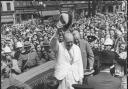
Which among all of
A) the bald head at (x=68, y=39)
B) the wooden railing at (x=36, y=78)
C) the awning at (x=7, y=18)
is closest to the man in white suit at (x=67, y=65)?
the bald head at (x=68, y=39)

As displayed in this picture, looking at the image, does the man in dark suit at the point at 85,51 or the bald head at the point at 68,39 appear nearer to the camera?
the bald head at the point at 68,39

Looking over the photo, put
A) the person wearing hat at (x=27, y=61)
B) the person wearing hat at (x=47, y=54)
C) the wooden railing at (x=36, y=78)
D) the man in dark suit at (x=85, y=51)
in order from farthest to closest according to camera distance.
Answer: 1. the person wearing hat at (x=47, y=54)
2. the person wearing hat at (x=27, y=61)
3. the man in dark suit at (x=85, y=51)
4. the wooden railing at (x=36, y=78)

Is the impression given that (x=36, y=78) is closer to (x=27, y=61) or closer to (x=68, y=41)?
(x=68, y=41)

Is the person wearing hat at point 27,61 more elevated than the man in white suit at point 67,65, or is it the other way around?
the man in white suit at point 67,65

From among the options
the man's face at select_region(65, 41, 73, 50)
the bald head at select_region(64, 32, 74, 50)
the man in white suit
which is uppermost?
the bald head at select_region(64, 32, 74, 50)

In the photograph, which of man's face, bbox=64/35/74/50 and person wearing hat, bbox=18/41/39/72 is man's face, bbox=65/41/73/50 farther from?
person wearing hat, bbox=18/41/39/72

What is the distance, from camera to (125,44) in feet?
23.8

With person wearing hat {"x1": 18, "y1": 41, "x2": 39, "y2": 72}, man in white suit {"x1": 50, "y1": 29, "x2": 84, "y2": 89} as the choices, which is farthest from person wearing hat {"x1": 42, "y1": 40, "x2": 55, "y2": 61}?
man in white suit {"x1": 50, "y1": 29, "x2": 84, "y2": 89}

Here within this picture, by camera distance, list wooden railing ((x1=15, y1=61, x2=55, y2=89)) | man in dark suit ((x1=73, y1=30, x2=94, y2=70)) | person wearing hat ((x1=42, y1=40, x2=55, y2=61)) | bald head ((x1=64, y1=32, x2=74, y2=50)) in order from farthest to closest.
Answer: person wearing hat ((x1=42, y1=40, x2=55, y2=61))
man in dark suit ((x1=73, y1=30, x2=94, y2=70))
wooden railing ((x1=15, y1=61, x2=55, y2=89))
bald head ((x1=64, y1=32, x2=74, y2=50))

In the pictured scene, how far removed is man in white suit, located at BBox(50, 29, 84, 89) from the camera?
4.73m

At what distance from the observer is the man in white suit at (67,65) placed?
15.5 feet

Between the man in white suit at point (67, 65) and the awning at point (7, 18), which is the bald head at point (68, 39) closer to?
the man in white suit at point (67, 65)

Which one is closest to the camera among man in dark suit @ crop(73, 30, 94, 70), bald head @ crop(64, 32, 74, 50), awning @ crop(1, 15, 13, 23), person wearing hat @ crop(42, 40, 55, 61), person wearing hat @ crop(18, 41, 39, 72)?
bald head @ crop(64, 32, 74, 50)

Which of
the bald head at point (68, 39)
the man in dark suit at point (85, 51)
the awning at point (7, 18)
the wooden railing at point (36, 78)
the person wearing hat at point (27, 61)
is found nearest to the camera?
the bald head at point (68, 39)
